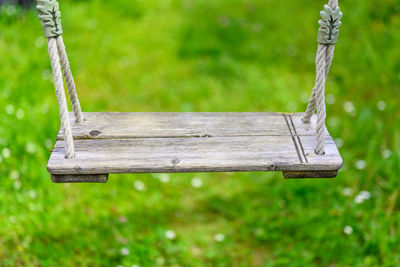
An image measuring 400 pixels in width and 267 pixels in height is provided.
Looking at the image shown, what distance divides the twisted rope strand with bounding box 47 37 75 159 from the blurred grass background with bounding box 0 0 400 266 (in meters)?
1.13

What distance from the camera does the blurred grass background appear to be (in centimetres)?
271

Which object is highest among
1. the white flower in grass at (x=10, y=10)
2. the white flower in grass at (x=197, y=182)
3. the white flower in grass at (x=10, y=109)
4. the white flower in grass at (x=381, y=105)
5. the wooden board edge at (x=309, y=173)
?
the white flower in grass at (x=10, y=10)

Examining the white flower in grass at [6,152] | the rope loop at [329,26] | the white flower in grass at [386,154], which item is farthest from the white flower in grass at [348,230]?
the white flower in grass at [6,152]

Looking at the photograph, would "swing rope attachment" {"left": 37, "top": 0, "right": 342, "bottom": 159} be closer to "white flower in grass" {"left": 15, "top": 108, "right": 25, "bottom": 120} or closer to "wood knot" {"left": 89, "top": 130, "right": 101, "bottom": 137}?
Result: "wood knot" {"left": 89, "top": 130, "right": 101, "bottom": 137}

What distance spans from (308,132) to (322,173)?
10.5 inches

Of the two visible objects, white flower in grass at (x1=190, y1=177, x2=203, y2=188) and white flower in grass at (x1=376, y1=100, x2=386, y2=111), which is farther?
white flower in grass at (x1=376, y1=100, x2=386, y2=111)

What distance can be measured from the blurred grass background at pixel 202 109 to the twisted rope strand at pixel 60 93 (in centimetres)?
113

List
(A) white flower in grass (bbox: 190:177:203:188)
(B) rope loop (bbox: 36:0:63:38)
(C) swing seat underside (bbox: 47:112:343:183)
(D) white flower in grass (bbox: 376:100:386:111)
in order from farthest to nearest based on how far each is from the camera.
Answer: (D) white flower in grass (bbox: 376:100:386:111)
(A) white flower in grass (bbox: 190:177:203:188)
(C) swing seat underside (bbox: 47:112:343:183)
(B) rope loop (bbox: 36:0:63:38)

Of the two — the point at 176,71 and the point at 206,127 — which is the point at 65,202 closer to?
the point at 206,127

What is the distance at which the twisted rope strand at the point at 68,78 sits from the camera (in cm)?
177

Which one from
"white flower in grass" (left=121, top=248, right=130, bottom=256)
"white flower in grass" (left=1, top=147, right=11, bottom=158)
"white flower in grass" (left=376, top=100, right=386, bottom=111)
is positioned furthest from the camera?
"white flower in grass" (left=376, top=100, right=386, bottom=111)

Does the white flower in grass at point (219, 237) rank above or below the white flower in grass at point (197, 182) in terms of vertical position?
below

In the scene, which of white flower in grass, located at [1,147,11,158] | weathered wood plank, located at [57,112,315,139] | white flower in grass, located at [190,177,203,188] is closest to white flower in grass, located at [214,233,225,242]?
white flower in grass, located at [190,177,203,188]

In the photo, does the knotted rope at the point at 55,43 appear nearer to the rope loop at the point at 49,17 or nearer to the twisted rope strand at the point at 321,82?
the rope loop at the point at 49,17
